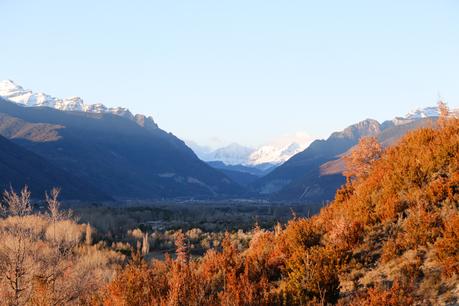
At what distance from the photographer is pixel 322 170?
163m

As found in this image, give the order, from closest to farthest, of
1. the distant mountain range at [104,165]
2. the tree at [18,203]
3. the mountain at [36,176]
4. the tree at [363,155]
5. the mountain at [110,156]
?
the tree at [363,155] < the tree at [18,203] < the mountain at [36,176] < the distant mountain range at [104,165] < the mountain at [110,156]

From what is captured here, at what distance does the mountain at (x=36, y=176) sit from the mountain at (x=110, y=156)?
972cm

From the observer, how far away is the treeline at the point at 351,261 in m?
6.91

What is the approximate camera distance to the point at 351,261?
8.32 metres

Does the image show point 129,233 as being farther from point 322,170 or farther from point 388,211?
point 322,170

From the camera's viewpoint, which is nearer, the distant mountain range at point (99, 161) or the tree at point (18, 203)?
the tree at point (18, 203)

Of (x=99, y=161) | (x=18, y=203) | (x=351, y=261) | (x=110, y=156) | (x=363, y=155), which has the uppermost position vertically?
(x=110, y=156)

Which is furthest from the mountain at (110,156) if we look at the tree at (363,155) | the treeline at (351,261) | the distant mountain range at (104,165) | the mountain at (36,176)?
the treeline at (351,261)

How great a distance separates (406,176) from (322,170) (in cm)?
15642

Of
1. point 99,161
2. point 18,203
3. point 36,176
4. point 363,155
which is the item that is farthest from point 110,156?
point 363,155

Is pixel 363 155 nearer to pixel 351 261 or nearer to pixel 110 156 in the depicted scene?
pixel 351 261

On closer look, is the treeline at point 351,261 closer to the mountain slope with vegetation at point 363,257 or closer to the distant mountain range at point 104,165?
the mountain slope with vegetation at point 363,257

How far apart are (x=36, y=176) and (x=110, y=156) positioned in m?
60.5

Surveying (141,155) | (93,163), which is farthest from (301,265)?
(141,155)
